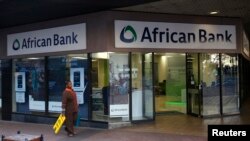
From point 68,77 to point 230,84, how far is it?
6.55 metres

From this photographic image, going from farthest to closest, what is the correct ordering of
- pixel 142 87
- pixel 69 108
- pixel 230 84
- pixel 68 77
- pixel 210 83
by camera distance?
pixel 230 84, pixel 210 83, pixel 68 77, pixel 142 87, pixel 69 108

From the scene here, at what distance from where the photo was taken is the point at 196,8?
12.1 meters

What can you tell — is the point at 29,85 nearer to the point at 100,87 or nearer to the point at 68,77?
the point at 68,77

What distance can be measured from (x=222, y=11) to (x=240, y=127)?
902 cm

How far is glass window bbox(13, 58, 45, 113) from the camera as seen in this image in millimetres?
14250

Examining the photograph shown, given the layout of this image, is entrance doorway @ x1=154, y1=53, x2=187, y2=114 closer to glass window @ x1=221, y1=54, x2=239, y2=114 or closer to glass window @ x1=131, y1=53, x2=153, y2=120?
glass window @ x1=221, y1=54, x2=239, y2=114

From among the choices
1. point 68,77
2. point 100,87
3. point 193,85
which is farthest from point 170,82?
point 68,77

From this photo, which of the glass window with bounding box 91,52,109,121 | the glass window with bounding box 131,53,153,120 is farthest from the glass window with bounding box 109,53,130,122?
the glass window with bounding box 131,53,153,120

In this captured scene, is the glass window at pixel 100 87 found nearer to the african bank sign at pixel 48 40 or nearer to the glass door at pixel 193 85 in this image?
the african bank sign at pixel 48 40

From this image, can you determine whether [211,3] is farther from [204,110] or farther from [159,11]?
[204,110]

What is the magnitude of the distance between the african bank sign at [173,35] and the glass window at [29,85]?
3.93 meters

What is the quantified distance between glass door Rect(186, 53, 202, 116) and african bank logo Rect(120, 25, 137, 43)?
2895 millimetres

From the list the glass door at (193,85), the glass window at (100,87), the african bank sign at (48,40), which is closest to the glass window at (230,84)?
the glass door at (193,85)

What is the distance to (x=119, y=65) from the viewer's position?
12328mm
